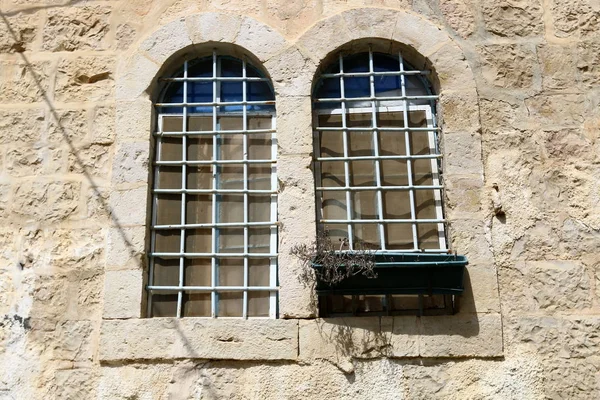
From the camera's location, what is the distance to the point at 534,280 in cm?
361

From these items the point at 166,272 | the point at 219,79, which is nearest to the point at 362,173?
the point at 219,79

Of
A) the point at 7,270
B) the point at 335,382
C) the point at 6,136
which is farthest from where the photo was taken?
the point at 6,136

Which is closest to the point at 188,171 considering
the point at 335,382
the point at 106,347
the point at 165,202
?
the point at 165,202

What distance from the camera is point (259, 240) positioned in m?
3.88

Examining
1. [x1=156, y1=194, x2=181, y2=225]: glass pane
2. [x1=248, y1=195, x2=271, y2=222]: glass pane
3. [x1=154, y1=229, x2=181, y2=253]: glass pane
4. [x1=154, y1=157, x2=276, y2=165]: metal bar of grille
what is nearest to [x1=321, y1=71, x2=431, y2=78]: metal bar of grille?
[x1=154, y1=157, x2=276, y2=165]: metal bar of grille

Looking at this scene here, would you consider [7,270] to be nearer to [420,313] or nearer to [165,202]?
[165,202]

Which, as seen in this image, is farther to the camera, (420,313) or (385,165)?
(385,165)

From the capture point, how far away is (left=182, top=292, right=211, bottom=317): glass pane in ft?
12.4

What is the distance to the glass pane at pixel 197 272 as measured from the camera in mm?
3832

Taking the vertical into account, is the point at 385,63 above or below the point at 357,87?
above

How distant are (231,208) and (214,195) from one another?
13 centimetres

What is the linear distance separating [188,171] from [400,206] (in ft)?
4.23

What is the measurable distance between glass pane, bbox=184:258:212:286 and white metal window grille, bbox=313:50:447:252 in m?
0.72

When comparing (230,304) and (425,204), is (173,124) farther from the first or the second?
(425,204)
